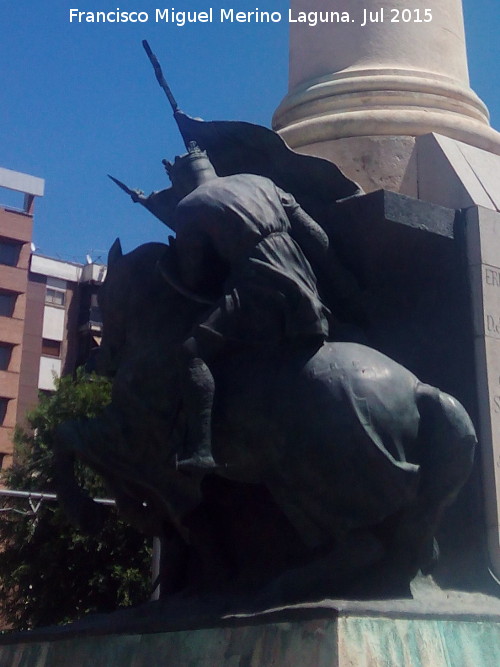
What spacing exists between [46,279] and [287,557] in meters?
48.5

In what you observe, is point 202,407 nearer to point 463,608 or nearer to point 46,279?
point 463,608

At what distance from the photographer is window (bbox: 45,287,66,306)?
5247cm

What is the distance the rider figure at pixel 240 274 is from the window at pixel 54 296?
48.0 meters

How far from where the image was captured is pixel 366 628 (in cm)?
418

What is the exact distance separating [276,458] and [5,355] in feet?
149

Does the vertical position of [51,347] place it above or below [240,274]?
above

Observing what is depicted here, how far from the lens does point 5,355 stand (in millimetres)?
48812

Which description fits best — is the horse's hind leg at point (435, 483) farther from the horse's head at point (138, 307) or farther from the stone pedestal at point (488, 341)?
the horse's head at point (138, 307)

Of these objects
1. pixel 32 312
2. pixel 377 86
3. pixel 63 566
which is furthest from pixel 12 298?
pixel 377 86

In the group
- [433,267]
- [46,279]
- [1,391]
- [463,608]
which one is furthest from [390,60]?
[46,279]

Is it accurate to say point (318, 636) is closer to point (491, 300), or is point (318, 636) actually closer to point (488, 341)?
point (488, 341)

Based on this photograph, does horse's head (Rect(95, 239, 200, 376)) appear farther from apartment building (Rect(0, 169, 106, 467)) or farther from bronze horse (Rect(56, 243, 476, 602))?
apartment building (Rect(0, 169, 106, 467))

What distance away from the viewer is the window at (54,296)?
5247cm

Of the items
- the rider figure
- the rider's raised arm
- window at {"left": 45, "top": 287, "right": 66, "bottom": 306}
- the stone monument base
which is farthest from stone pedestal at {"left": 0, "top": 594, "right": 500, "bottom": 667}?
window at {"left": 45, "top": 287, "right": 66, "bottom": 306}
